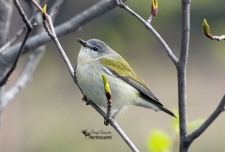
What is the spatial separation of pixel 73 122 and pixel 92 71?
856cm

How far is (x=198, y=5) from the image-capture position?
1491 cm

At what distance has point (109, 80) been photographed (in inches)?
133

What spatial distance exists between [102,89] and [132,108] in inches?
A: 371

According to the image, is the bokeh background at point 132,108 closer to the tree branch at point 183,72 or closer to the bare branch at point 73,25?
the bare branch at point 73,25

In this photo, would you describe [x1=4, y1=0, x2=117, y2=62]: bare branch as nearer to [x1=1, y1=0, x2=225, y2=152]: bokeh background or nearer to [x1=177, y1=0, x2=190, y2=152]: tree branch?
[x1=177, y1=0, x2=190, y2=152]: tree branch

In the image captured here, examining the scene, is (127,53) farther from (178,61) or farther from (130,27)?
(178,61)

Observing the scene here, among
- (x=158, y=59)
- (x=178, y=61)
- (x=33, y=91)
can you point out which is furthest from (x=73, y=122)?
(x=178, y=61)

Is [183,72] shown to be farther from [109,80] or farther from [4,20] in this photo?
[109,80]

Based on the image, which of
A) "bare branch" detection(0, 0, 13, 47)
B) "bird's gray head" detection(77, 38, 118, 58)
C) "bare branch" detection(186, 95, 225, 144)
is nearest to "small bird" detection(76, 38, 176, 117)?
"bird's gray head" detection(77, 38, 118, 58)

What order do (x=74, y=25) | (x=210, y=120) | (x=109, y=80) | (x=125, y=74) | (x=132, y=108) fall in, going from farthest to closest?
(x=132, y=108)
(x=125, y=74)
(x=109, y=80)
(x=74, y=25)
(x=210, y=120)

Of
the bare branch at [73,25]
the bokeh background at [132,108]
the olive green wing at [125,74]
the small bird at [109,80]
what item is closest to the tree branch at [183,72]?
the bare branch at [73,25]

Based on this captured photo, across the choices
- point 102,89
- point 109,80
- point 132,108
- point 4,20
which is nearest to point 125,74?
point 109,80

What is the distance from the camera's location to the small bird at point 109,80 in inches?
125

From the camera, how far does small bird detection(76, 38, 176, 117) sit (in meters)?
3.18
